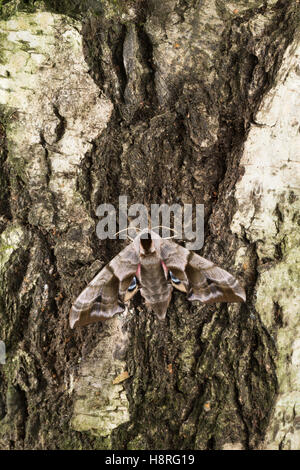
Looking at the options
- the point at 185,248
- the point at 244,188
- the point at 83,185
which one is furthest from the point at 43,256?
the point at 244,188

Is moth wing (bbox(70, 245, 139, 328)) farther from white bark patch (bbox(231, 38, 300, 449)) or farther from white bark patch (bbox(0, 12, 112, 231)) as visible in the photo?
white bark patch (bbox(231, 38, 300, 449))

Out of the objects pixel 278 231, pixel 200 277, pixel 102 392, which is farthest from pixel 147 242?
pixel 102 392

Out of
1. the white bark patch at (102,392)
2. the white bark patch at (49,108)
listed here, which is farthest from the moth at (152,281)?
the white bark patch at (49,108)

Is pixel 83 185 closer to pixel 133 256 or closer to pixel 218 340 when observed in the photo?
pixel 133 256

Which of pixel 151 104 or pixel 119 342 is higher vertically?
pixel 151 104

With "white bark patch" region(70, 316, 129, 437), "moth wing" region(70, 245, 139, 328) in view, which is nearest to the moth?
"moth wing" region(70, 245, 139, 328)

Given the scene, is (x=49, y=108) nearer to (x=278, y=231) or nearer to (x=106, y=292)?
(x=106, y=292)
